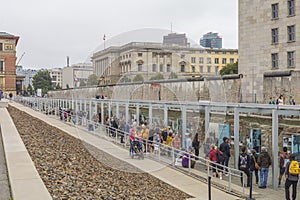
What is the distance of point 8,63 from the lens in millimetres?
93000

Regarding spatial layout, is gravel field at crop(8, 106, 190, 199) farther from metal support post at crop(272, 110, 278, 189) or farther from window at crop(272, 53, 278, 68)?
window at crop(272, 53, 278, 68)

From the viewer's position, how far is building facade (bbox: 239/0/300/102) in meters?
27.4

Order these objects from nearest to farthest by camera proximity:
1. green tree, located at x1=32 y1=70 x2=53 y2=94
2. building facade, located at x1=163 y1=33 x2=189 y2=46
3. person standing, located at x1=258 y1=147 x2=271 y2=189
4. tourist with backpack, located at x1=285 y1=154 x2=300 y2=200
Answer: building facade, located at x1=163 y1=33 x2=189 y2=46 → tourist with backpack, located at x1=285 y1=154 x2=300 y2=200 → person standing, located at x1=258 y1=147 x2=271 y2=189 → green tree, located at x1=32 y1=70 x2=53 y2=94

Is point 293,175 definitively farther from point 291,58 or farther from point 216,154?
point 291,58

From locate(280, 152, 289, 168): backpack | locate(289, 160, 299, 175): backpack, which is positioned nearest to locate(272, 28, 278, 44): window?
locate(280, 152, 289, 168): backpack

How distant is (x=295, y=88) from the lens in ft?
72.7

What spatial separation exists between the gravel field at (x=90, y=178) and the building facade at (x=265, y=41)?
50.3 feet

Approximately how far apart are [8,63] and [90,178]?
292 feet

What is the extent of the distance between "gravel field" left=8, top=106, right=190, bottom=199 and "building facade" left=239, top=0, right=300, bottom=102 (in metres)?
15.3

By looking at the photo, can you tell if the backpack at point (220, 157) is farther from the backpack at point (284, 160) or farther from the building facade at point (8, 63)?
the building facade at point (8, 63)

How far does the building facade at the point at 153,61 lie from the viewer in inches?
386

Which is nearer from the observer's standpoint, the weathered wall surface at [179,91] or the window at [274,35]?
the weathered wall surface at [179,91]

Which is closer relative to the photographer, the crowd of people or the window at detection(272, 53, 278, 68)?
the crowd of people

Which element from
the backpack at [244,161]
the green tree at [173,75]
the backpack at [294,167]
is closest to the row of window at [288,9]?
the backpack at [244,161]
